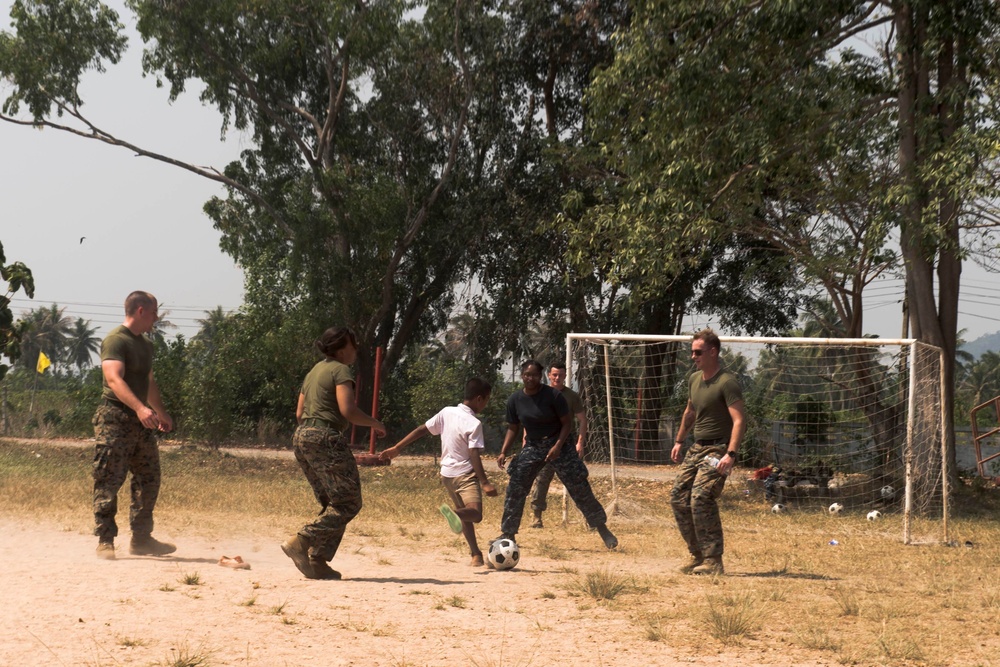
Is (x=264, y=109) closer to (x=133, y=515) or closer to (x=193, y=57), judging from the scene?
(x=193, y=57)

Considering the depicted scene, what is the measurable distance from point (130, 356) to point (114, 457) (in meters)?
0.75

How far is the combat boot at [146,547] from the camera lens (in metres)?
8.31

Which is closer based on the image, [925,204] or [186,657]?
[186,657]

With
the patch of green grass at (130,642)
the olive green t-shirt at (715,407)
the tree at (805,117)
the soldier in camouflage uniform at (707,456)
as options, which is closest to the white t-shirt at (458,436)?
the soldier in camouflage uniform at (707,456)

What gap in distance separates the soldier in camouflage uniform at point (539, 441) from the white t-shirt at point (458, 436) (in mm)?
1017

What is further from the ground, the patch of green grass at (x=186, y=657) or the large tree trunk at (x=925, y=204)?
the large tree trunk at (x=925, y=204)

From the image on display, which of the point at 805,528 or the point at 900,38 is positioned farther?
the point at 900,38

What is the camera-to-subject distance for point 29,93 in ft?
84.4

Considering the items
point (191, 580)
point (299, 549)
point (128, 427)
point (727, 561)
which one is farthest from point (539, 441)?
point (191, 580)

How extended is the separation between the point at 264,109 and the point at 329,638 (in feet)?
72.0

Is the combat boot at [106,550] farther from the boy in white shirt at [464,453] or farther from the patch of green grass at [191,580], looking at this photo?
the boy in white shirt at [464,453]

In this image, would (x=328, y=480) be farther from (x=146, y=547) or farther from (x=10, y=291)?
(x=10, y=291)

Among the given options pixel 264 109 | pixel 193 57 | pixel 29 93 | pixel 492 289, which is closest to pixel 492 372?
pixel 492 289

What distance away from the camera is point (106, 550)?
8039 mm
